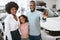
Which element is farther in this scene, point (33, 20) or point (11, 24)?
point (33, 20)

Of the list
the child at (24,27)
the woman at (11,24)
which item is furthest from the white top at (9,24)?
the child at (24,27)

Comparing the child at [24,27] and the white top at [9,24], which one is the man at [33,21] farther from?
the white top at [9,24]

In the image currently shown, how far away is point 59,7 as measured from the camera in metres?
6.02

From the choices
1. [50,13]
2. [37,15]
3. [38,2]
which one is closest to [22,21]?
[37,15]

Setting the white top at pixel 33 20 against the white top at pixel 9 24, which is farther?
the white top at pixel 33 20

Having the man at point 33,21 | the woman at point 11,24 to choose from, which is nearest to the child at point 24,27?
the man at point 33,21

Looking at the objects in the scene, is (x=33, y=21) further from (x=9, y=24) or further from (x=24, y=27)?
(x=9, y=24)

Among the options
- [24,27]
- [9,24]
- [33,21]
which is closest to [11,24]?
[9,24]

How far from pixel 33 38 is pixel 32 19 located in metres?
0.32

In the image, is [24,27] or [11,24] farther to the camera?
[24,27]

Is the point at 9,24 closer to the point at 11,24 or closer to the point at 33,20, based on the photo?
the point at 11,24

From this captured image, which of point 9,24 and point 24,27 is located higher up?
point 9,24

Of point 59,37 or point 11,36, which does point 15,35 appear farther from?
point 59,37

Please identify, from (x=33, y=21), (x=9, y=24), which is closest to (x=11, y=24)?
(x=9, y=24)
